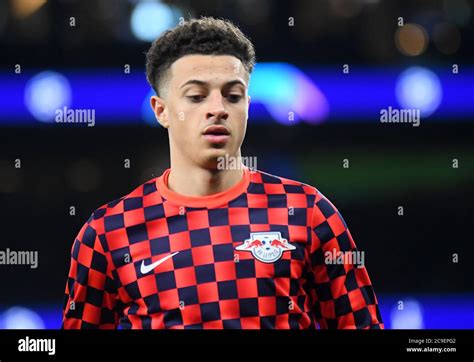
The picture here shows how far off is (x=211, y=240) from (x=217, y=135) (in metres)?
0.39

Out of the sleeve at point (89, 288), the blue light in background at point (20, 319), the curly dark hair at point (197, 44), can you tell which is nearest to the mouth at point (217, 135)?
the curly dark hair at point (197, 44)

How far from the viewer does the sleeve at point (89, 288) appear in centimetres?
308

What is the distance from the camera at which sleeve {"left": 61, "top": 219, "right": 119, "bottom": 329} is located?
3084mm

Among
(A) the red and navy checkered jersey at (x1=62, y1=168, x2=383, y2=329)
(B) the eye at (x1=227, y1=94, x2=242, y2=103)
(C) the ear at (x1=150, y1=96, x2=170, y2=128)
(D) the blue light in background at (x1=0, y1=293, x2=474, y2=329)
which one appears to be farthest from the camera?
(D) the blue light in background at (x1=0, y1=293, x2=474, y2=329)

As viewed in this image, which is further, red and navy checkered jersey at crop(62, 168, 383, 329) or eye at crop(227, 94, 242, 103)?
eye at crop(227, 94, 242, 103)

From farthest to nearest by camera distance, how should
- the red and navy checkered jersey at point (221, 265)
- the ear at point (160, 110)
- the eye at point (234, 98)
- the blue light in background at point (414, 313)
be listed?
the blue light in background at point (414, 313)
the ear at point (160, 110)
the eye at point (234, 98)
the red and navy checkered jersey at point (221, 265)

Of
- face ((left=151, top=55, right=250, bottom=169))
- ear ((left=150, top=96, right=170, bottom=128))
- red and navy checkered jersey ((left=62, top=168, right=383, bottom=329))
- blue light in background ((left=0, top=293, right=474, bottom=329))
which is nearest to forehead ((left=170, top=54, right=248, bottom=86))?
face ((left=151, top=55, right=250, bottom=169))

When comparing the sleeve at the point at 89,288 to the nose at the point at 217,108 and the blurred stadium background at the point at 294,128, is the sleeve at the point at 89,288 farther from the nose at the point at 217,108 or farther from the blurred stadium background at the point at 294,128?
the nose at the point at 217,108

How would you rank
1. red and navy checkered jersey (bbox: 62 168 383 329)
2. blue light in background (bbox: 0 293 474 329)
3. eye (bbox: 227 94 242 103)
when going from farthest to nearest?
blue light in background (bbox: 0 293 474 329), eye (bbox: 227 94 242 103), red and navy checkered jersey (bbox: 62 168 383 329)

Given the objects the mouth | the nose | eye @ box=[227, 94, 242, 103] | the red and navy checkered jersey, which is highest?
eye @ box=[227, 94, 242, 103]

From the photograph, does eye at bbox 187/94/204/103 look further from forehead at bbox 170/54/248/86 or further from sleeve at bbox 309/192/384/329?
sleeve at bbox 309/192/384/329

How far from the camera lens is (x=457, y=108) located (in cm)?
340

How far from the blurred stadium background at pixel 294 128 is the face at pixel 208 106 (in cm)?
23

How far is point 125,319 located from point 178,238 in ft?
1.20
